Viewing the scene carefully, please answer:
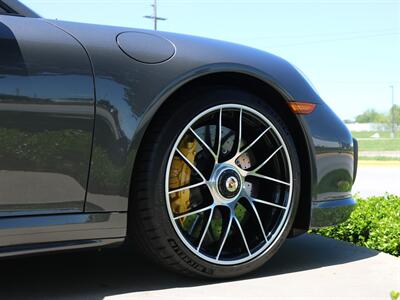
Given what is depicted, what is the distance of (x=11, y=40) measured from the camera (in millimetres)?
2141

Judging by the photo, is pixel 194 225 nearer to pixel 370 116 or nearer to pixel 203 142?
pixel 203 142

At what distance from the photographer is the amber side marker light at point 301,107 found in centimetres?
277

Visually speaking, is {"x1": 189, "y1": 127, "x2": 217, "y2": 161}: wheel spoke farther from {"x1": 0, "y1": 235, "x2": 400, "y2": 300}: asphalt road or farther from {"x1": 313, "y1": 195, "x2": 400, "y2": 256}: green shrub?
{"x1": 313, "y1": 195, "x2": 400, "y2": 256}: green shrub

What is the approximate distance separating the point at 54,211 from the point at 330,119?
1.56 metres

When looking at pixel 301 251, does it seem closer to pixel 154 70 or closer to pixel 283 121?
pixel 283 121

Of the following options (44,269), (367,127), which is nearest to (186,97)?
(44,269)

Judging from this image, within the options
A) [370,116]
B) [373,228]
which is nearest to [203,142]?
[373,228]

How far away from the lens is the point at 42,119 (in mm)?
2127

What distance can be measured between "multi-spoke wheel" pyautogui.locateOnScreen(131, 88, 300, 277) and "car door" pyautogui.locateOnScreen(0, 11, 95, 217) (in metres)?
0.34

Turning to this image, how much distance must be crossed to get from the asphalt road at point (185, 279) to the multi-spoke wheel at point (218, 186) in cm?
13

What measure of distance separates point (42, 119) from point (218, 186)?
0.89 meters

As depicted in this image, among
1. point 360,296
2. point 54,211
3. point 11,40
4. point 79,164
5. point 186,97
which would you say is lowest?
point 360,296

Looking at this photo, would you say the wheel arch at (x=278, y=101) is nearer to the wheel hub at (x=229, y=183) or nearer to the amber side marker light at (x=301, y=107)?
the amber side marker light at (x=301, y=107)

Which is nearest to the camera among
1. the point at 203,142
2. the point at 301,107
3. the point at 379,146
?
the point at 203,142
